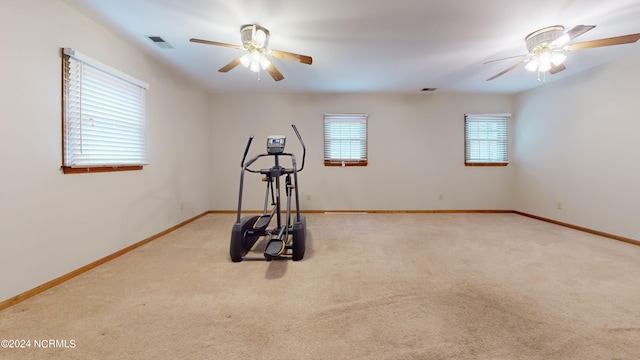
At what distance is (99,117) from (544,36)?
15.5 ft

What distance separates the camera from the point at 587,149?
3.79 meters

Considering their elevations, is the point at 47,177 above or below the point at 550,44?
below

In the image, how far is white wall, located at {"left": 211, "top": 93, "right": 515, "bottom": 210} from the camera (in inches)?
205

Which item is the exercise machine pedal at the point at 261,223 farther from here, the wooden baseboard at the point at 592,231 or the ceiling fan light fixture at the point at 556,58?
the wooden baseboard at the point at 592,231

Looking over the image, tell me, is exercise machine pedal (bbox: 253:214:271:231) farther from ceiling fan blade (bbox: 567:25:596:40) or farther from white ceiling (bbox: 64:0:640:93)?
ceiling fan blade (bbox: 567:25:596:40)

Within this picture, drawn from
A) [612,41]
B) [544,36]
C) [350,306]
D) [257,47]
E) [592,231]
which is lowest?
[350,306]

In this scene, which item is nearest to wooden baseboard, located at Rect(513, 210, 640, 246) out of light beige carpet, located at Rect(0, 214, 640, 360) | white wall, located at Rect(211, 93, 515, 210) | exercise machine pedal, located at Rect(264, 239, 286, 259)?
light beige carpet, located at Rect(0, 214, 640, 360)

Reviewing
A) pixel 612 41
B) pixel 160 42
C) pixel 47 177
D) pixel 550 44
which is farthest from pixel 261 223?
pixel 612 41

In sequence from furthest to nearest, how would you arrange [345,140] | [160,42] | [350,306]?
1. [345,140]
2. [160,42]
3. [350,306]

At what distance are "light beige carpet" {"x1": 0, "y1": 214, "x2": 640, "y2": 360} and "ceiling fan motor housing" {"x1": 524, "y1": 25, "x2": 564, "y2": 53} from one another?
92.7 inches

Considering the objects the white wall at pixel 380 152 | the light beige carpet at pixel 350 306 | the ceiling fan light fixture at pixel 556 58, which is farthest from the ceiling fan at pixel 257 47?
the ceiling fan light fixture at pixel 556 58

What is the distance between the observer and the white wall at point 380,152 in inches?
205

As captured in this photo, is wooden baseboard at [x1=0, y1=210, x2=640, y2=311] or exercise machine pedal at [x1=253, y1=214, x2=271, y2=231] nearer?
wooden baseboard at [x1=0, y1=210, x2=640, y2=311]

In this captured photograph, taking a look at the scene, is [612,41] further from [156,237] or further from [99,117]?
[156,237]
